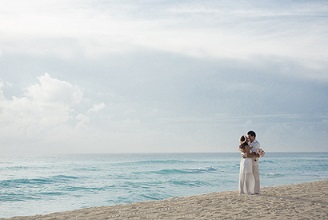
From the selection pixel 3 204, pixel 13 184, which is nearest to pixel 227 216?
pixel 3 204

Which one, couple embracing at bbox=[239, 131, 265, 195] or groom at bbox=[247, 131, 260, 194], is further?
couple embracing at bbox=[239, 131, 265, 195]

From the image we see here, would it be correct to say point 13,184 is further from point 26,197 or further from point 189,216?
point 189,216

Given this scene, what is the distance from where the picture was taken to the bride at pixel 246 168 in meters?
12.1

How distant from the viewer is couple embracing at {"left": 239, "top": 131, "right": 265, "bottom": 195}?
12117 mm

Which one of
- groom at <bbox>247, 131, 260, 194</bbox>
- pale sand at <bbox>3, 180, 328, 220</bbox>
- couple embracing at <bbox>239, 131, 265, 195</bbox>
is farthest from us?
couple embracing at <bbox>239, 131, 265, 195</bbox>

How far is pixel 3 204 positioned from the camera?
16.5 metres

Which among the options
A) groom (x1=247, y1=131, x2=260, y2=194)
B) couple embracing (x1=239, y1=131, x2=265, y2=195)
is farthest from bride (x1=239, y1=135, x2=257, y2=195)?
groom (x1=247, y1=131, x2=260, y2=194)

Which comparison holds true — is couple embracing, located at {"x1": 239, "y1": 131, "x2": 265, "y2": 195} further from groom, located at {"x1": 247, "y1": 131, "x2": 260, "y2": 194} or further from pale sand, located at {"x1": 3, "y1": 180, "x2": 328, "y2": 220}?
pale sand, located at {"x1": 3, "y1": 180, "x2": 328, "y2": 220}

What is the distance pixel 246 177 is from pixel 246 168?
0.32m

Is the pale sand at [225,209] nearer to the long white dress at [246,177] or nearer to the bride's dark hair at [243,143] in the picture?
the long white dress at [246,177]

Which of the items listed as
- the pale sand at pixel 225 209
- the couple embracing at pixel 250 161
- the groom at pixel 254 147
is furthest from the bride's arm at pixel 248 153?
the pale sand at pixel 225 209

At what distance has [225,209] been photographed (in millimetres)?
9766

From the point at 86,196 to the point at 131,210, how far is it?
979 centimetres

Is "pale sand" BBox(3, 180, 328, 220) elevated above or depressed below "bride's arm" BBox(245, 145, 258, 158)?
below
